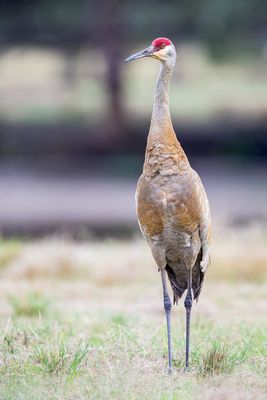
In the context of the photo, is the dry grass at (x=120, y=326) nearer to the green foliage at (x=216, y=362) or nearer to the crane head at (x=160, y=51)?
the green foliage at (x=216, y=362)

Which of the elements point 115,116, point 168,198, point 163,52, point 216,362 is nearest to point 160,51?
point 163,52

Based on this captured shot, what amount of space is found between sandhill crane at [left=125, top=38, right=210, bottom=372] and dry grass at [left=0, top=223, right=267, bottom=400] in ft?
1.33

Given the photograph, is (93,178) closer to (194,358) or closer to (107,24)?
(107,24)

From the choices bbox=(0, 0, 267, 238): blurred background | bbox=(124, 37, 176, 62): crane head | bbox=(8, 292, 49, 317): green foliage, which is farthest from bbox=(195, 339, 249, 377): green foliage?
bbox=(0, 0, 267, 238): blurred background

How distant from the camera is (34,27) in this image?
24203mm

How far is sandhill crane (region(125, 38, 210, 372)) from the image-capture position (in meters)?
6.08

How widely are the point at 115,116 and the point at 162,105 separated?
18.8m

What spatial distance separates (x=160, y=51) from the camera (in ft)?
20.9

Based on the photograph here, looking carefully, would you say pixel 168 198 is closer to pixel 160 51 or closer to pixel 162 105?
pixel 162 105

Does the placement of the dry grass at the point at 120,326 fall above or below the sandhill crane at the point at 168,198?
below

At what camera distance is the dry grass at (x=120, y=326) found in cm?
546

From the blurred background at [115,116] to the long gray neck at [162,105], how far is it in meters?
12.8

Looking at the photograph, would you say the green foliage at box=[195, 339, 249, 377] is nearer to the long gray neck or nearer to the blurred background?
the long gray neck

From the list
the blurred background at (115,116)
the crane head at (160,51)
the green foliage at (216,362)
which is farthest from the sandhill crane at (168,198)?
the blurred background at (115,116)
